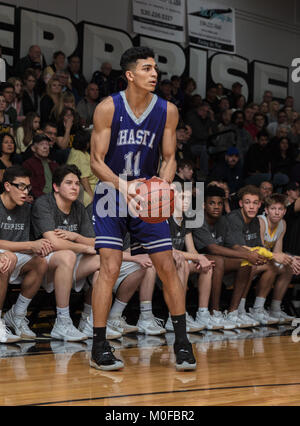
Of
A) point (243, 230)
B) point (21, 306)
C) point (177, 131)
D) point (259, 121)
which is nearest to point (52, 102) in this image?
point (177, 131)

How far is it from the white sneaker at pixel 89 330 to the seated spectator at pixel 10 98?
3.33 meters

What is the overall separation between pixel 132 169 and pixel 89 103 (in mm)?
5486

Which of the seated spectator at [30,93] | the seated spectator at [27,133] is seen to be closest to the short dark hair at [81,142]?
the seated spectator at [27,133]

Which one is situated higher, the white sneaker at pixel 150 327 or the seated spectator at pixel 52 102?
the seated spectator at pixel 52 102

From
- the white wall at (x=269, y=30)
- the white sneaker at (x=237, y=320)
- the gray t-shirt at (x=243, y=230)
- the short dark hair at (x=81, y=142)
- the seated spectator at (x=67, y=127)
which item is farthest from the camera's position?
the white wall at (x=269, y=30)

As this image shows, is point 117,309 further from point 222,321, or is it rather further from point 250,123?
point 250,123

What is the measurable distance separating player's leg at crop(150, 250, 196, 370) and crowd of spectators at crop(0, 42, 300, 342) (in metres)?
2.37

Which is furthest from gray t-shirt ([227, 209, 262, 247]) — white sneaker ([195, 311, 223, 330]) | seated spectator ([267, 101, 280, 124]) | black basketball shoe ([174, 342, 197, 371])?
seated spectator ([267, 101, 280, 124])

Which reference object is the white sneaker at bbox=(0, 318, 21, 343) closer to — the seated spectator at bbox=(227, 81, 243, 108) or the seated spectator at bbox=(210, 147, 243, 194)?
the seated spectator at bbox=(210, 147, 243, 194)

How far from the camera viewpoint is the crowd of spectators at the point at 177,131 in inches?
276

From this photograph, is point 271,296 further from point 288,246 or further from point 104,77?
point 104,77

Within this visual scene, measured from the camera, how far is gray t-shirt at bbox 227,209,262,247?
6.33 meters

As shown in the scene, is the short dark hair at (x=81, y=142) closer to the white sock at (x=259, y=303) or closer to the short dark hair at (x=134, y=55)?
the white sock at (x=259, y=303)

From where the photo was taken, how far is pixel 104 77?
9836 mm
